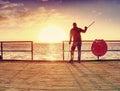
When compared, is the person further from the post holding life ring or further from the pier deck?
the pier deck

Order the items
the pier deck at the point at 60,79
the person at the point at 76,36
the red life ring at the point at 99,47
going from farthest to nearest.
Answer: the red life ring at the point at 99,47 → the person at the point at 76,36 → the pier deck at the point at 60,79

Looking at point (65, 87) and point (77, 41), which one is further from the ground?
point (77, 41)

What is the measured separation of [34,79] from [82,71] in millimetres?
2934

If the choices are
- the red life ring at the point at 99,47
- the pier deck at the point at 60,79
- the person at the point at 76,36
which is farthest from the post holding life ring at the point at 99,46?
the pier deck at the point at 60,79

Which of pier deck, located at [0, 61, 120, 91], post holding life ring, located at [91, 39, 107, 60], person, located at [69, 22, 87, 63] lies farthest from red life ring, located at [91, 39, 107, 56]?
pier deck, located at [0, 61, 120, 91]

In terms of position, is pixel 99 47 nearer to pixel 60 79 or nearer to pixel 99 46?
pixel 99 46

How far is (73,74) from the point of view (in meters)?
14.2

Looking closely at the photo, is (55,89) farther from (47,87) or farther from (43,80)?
(43,80)

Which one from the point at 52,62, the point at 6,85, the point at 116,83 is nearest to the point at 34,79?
the point at 6,85

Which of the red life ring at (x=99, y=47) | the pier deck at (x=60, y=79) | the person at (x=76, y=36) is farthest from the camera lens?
the red life ring at (x=99, y=47)

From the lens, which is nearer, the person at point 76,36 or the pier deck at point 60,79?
the pier deck at point 60,79

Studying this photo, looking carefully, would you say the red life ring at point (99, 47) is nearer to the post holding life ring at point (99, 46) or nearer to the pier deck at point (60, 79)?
the post holding life ring at point (99, 46)

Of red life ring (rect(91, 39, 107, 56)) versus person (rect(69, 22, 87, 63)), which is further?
red life ring (rect(91, 39, 107, 56))

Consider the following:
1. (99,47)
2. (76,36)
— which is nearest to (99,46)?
(99,47)
